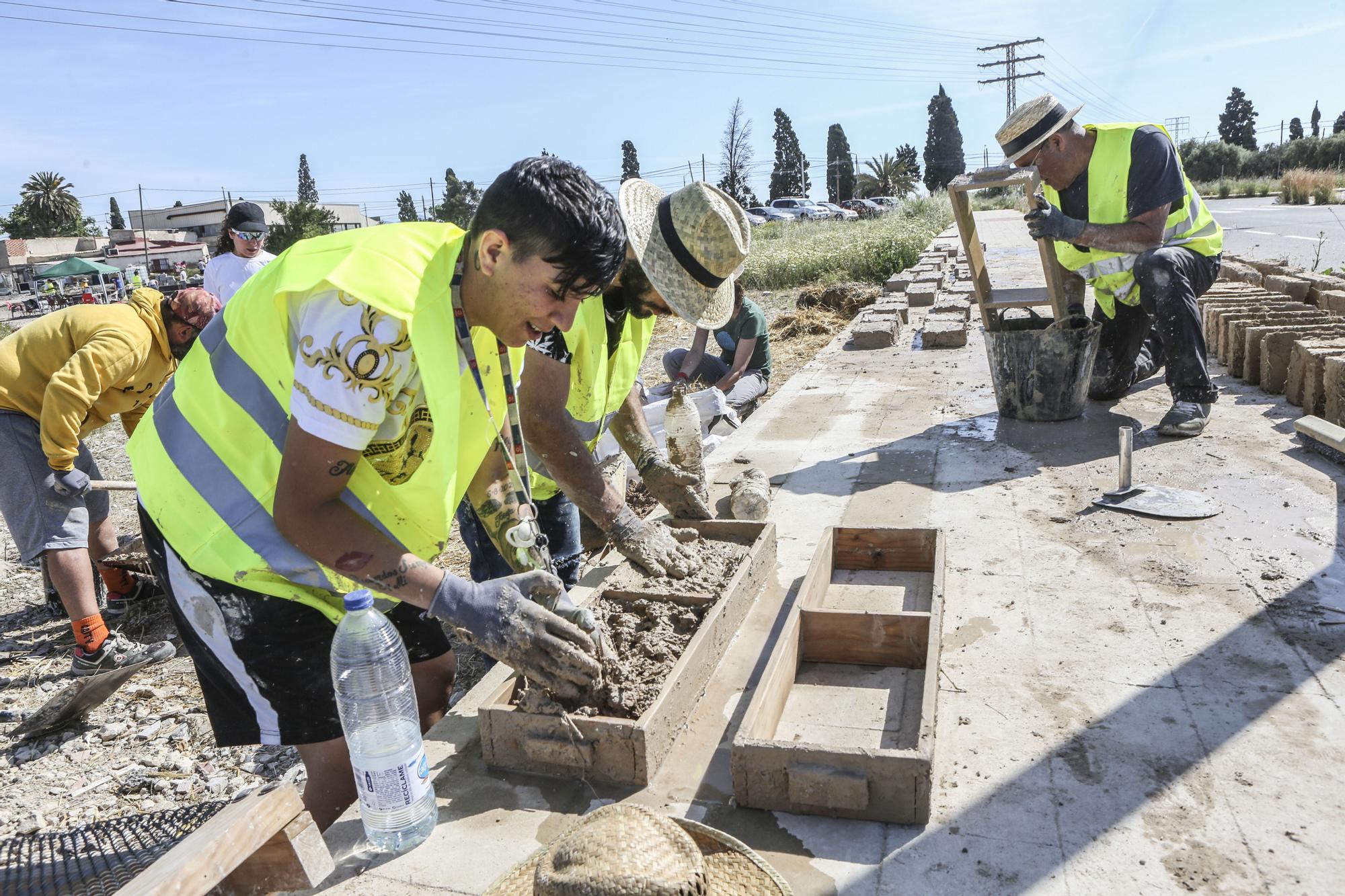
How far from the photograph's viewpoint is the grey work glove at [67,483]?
3854 millimetres

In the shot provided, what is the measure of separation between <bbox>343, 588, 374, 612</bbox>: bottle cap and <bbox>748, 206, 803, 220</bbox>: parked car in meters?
34.2

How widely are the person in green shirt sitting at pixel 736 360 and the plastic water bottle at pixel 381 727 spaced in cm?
493

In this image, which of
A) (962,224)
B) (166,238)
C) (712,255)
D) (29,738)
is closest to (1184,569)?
(712,255)

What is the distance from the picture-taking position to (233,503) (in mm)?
1833

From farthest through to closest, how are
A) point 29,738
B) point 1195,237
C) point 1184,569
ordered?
point 1195,237, point 29,738, point 1184,569

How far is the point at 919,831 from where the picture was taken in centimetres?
198

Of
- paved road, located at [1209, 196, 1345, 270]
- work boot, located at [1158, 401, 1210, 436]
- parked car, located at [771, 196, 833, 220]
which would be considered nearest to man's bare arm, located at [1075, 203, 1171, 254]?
work boot, located at [1158, 401, 1210, 436]

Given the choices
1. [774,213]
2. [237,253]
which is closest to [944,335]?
[237,253]

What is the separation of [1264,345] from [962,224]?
199cm

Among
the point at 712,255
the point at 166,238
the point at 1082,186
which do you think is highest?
the point at 166,238

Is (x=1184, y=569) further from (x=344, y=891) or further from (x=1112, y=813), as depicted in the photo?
(x=344, y=891)

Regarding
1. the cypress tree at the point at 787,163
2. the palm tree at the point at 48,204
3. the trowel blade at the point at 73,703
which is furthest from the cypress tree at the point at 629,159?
the trowel blade at the point at 73,703

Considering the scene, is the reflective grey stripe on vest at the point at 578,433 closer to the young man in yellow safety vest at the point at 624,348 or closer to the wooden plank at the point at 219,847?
the young man in yellow safety vest at the point at 624,348

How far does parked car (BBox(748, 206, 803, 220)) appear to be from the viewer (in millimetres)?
35784
